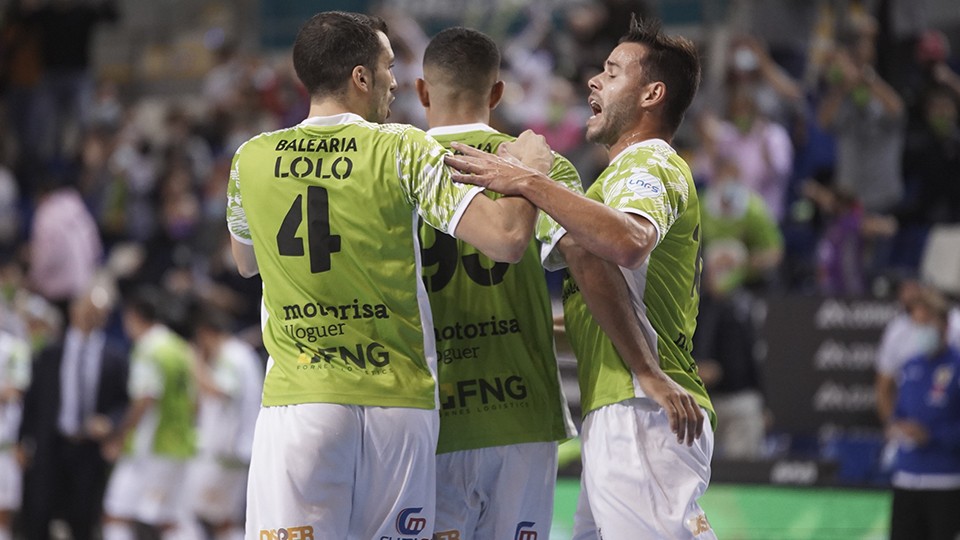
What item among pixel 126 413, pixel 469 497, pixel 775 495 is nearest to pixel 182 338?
pixel 126 413

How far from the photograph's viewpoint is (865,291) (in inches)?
531

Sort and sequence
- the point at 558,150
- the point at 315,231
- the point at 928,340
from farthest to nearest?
the point at 558,150, the point at 928,340, the point at 315,231

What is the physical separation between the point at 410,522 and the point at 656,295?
127 cm

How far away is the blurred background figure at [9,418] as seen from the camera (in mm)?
14539

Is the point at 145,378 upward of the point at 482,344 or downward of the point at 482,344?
downward

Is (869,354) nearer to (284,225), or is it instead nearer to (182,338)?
(182,338)

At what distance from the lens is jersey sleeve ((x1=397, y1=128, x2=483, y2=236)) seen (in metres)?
4.97

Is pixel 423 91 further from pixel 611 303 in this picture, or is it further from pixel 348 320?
pixel 611 303

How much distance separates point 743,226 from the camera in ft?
44.5

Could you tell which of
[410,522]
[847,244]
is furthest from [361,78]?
[847,244]

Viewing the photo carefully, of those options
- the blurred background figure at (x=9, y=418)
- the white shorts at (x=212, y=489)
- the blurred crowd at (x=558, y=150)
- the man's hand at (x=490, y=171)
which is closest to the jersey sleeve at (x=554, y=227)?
the man's hand at (x=490, y=171)

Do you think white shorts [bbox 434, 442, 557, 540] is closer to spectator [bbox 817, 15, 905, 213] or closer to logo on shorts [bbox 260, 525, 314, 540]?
logo on shorts [bbox 260, 525, 314, 540]

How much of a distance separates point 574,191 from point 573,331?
2.29 ft

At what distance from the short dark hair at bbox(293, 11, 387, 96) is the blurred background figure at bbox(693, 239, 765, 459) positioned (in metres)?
8.07
